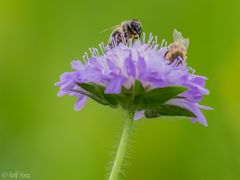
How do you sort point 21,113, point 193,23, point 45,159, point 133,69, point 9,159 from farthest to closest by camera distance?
1. point 193,23
2. point 21,113
3. point 45,159
4. point 9,159
5. point 133,69

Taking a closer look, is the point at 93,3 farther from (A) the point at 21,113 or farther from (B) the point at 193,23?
(A) the point at 21,113

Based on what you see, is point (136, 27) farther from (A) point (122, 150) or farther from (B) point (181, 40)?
(A) point (122, 150)

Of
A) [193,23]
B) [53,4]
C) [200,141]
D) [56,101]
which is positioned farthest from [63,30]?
[200,141]

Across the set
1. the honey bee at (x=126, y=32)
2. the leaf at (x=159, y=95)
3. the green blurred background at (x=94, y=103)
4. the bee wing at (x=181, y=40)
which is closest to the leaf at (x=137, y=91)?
the leaf at (x=159, y=95)

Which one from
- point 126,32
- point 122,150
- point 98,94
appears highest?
point 126,32

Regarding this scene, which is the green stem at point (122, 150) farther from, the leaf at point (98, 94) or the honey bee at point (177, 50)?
the honey bee at point (177, 50)

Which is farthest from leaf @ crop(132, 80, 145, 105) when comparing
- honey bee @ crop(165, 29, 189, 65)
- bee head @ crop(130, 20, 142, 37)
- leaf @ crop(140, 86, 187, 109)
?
bee head @ crop(130, 20, 142, 37)

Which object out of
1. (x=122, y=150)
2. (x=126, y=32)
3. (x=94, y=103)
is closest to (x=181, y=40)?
(x=126, y=32)
